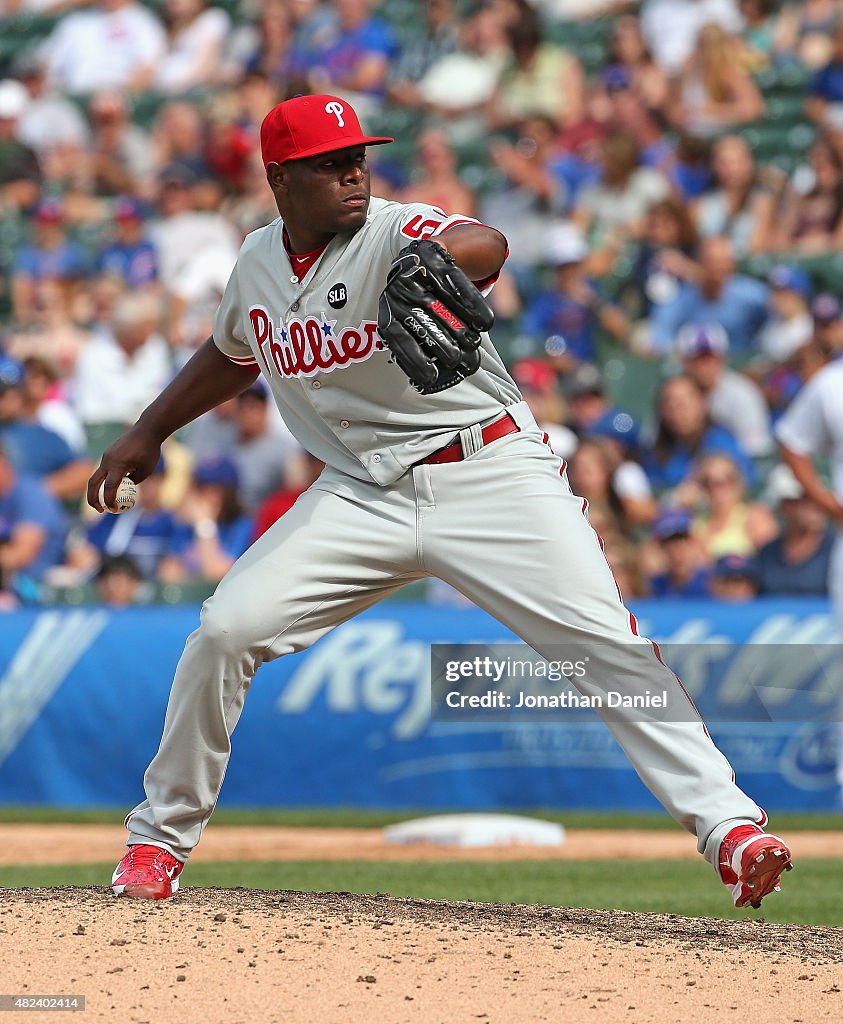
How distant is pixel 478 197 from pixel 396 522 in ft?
27.1

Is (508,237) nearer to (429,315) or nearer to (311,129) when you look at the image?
(311,129)

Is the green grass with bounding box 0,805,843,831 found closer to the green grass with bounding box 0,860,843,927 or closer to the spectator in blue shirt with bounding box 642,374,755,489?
the green grass with bounding box 0,860,843,927

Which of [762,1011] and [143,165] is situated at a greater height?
[143,165]

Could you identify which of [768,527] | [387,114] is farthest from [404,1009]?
[387,114]

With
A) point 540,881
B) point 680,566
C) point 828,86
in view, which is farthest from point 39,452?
point 828,86

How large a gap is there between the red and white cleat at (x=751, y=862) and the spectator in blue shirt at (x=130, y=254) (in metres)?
9.09

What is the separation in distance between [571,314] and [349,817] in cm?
400

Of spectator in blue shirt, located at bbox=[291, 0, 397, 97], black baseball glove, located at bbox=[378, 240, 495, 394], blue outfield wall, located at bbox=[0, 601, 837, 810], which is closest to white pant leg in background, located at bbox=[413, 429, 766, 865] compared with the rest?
black baseball glove, located at bbox=[378, 240, 495, 394]

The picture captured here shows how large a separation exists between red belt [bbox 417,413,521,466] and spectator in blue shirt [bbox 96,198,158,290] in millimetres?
8343

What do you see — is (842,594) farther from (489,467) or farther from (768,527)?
(489,467)

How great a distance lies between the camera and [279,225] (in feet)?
14.4

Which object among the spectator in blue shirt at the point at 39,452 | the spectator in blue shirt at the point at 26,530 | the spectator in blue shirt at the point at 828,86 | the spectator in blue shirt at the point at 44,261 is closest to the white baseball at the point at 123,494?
the spectator in blue shirt at the point at 26,530

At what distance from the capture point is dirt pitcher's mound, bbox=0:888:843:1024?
11.1ft

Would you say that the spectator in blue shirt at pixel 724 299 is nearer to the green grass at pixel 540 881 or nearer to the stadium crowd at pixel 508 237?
the stadium crowd at pixel 508 237
